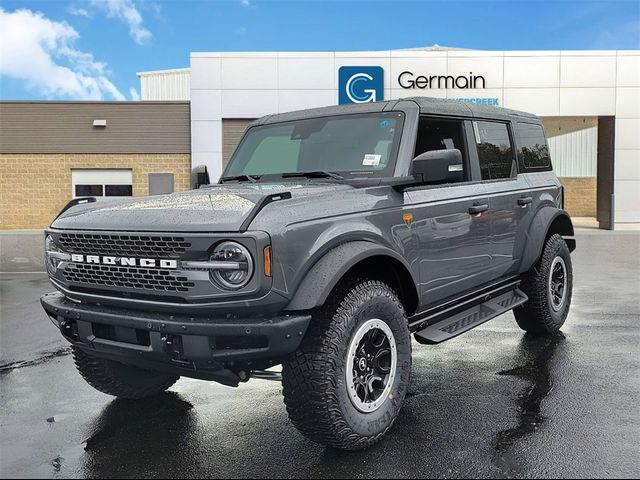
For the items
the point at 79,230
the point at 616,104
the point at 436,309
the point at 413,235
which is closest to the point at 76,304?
the point at 79,230

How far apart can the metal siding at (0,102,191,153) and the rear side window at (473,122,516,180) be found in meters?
19.8

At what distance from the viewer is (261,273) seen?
10.1 ft

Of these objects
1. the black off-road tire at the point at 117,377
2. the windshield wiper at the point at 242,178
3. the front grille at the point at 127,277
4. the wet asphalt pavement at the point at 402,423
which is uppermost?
the windshield wiper at the point at 242,178

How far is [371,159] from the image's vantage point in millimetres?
4328

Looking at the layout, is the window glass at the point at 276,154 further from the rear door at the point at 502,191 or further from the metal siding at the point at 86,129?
the metal siding at the point at 86,129

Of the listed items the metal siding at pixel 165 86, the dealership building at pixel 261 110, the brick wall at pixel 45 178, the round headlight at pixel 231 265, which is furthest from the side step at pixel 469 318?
the metal siding at pixel 165 86

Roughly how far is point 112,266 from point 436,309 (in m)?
2.30

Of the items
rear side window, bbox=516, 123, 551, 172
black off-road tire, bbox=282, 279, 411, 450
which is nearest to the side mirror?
black off-road tire, bbox=282, 279, 411, 450

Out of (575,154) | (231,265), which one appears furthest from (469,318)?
(575,154)

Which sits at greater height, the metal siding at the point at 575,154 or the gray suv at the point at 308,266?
the metal siding at the point at 575,154

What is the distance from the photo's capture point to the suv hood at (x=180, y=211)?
10.5 ft

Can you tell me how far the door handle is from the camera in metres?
4.73

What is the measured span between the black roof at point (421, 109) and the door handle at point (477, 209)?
0.76m

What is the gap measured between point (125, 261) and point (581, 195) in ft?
104
